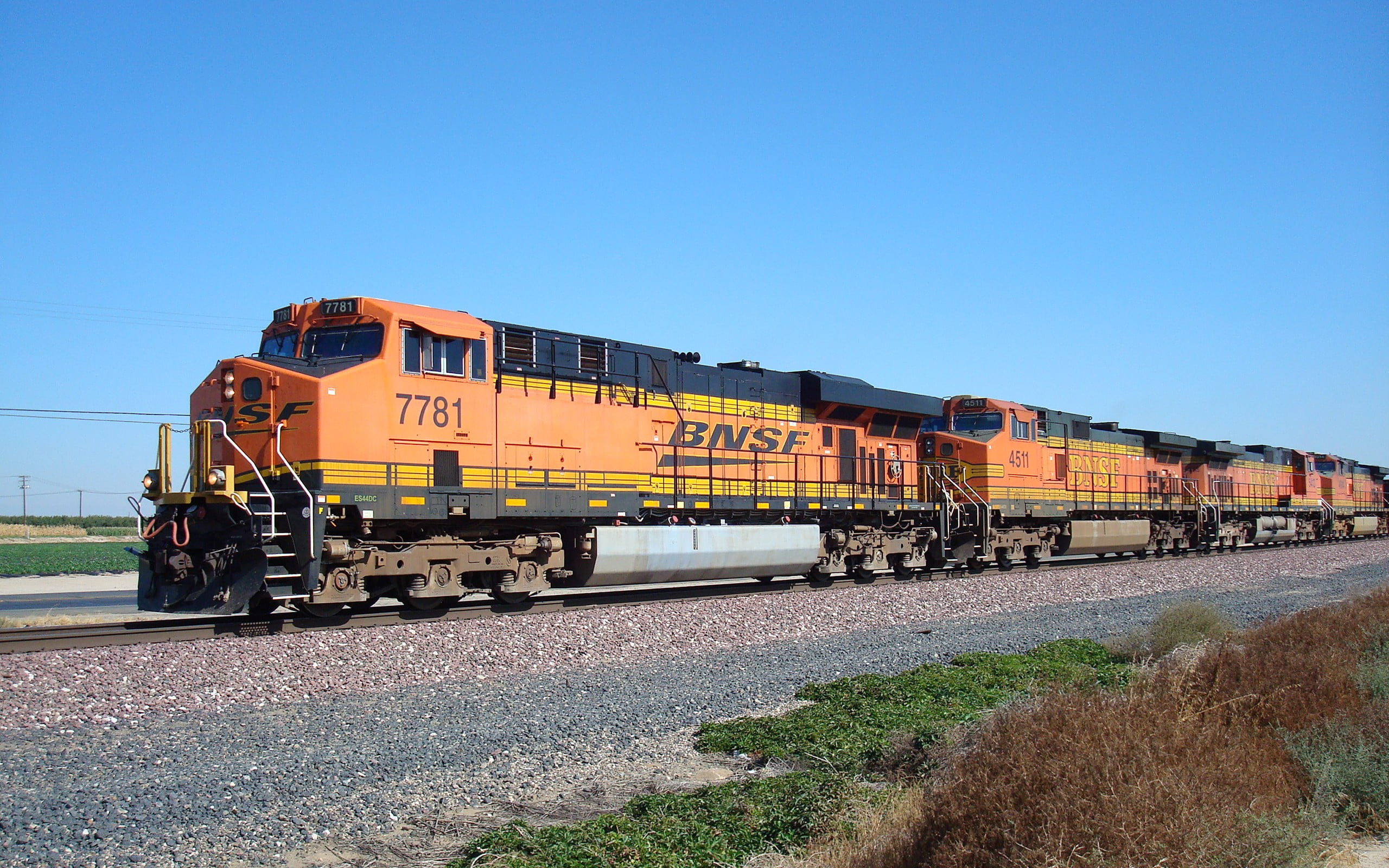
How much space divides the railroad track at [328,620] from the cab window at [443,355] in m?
2.84

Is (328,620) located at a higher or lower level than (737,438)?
lower

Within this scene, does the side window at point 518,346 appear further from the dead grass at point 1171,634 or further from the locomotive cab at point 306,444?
the dead grass at point 1171,634

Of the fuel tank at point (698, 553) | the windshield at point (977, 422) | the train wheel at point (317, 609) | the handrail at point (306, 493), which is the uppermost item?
the windshield at point (977, 422)

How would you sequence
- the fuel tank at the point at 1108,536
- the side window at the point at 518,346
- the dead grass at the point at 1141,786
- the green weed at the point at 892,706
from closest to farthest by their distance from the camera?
the dead grass at the point at 1141,786
the green weed at the point at 892,706
the side window at the point at 518,346
the fuel tank at the point at 1108,536

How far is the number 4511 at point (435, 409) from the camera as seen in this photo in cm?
1152

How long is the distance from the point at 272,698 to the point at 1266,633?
797 cm

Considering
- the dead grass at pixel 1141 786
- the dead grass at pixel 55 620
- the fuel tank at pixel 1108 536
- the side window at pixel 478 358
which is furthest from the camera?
the fuel tank at pixel 1108 536

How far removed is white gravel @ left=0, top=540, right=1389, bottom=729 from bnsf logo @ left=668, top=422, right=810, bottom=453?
8.56 feet

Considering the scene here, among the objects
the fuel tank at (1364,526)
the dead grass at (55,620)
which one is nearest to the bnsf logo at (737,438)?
the dead grass at (55,620)

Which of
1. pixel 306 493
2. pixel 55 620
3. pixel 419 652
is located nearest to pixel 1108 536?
pixel 419 652

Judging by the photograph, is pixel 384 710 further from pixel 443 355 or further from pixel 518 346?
pixel 518 346

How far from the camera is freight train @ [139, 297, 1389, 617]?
35.1 feet

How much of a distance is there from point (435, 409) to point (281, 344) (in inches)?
79.4

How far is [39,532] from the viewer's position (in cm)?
6856
